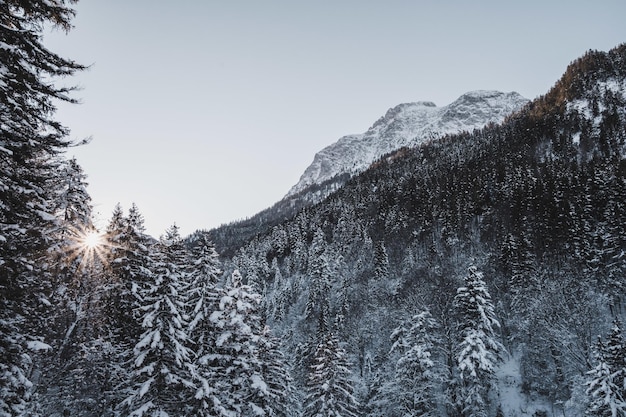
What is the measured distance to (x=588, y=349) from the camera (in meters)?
29.8

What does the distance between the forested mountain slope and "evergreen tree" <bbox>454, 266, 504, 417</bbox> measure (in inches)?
6.7

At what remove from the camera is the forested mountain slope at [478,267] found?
3622cm

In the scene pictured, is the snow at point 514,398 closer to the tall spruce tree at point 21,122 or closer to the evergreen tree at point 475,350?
the evergreen tree at point 475,350

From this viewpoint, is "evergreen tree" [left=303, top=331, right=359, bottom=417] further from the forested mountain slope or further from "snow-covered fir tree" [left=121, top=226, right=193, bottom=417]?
"snow-covered fir tree" [left=121, top=226, right=193, bottom=417]

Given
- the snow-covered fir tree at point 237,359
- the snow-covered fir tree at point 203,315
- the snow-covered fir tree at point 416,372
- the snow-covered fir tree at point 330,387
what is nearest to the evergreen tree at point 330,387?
the snow-covered fir tree at point 330,387

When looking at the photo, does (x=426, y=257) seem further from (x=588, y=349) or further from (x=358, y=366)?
(x=588, y=349)

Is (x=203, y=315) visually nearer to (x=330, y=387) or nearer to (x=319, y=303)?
(x=330, y=387)

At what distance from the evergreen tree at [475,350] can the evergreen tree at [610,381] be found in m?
7.74

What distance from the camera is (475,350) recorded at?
3412cm

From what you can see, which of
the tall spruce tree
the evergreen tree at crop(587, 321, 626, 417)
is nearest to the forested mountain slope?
the evergreen tree at crop(587, 321, 626, 417)

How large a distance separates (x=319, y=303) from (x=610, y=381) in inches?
2388

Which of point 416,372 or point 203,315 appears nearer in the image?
point 203,315

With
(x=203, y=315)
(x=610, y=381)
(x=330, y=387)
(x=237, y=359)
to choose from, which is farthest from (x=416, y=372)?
(x=203, y=315)

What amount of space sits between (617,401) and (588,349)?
4.72 meters
